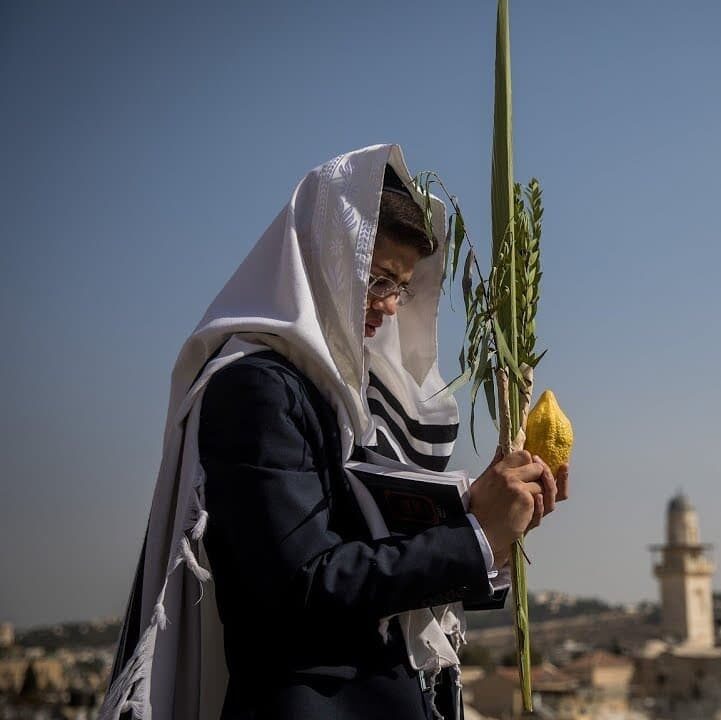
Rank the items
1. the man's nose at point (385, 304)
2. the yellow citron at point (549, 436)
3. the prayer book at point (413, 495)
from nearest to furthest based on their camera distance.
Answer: the prayer book at point (413, 495) → the yellow citron at point (549, 436) → the man's nose at point (385, 304)

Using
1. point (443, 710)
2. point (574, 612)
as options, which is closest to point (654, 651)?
point (574, 612)

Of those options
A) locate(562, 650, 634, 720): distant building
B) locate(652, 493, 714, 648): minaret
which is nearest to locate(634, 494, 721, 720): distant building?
locate(652, 493, 714, 648): minaret

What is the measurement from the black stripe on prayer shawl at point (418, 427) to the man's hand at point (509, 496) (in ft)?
1.27

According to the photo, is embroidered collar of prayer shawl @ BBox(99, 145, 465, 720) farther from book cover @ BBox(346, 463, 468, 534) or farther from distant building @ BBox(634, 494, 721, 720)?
distant building @ BBox(634, 494, 721, 720)

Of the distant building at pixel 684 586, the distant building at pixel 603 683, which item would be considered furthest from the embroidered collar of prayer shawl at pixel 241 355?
the distant building at pixel 684 586

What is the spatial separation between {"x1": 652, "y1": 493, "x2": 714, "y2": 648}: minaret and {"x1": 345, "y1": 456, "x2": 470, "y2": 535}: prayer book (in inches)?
2252

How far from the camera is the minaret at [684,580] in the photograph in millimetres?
56000

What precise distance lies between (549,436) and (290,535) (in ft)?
1.45

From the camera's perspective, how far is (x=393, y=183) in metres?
1.97

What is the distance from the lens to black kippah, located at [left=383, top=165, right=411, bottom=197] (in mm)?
1947

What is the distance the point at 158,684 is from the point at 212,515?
25 centimetres

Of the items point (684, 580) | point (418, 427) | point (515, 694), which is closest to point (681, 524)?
point (684, 580)

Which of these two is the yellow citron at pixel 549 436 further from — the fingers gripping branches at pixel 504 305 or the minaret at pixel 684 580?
the minaret at pixel 684 580

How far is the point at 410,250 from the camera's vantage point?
6.23 ft
